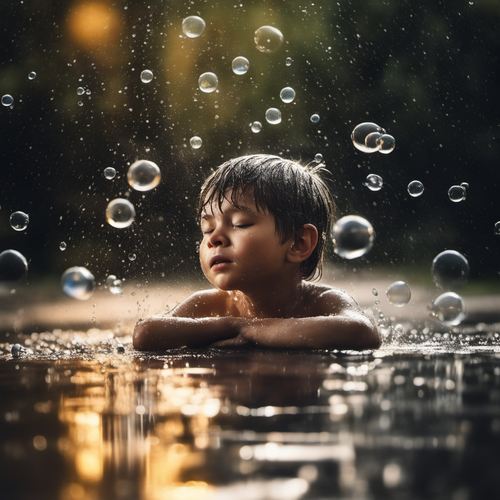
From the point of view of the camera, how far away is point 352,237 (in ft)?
5.86

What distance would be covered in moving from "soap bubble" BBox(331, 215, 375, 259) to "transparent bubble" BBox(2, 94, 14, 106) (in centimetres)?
448

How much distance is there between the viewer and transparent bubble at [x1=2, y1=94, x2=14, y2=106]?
5.59 meters

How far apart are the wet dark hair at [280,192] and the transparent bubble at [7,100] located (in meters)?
4.10

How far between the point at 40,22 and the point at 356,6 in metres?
3.08

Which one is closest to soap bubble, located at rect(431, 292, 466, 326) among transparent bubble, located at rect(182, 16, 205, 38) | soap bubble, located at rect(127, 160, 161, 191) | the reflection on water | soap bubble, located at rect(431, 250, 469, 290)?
soap bubble, located at rect(431, 250, 469, 290)

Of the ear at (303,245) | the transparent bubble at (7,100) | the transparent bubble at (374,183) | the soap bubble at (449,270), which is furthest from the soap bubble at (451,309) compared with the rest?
the transparent bubble at (7,100)

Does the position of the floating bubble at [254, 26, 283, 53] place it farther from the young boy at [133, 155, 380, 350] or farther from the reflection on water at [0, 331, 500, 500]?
the reflection on water at [0, 331, 500, 500]

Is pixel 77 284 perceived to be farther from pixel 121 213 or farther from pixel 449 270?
pixel 449 270

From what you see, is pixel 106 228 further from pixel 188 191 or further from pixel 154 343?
pixel 154 343

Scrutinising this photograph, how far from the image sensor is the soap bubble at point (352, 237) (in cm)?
178

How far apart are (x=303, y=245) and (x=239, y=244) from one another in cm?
23

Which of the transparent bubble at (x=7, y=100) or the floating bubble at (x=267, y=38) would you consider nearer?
the floating bubble at (x=267, y=38)

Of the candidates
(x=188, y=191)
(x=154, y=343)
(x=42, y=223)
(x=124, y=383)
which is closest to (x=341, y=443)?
(x=124, y=383)

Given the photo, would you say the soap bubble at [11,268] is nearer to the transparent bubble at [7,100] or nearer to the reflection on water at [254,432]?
the reflection on water at [254,432]
